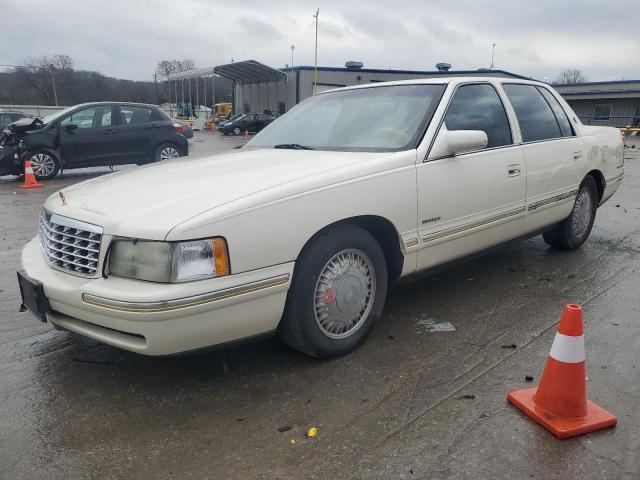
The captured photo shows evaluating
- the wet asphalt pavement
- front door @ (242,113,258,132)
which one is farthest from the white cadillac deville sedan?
front door @ (242,113,258,132)

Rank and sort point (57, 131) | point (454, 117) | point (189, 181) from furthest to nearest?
point (57, 131) → point (454, 117) → point (189, 181)

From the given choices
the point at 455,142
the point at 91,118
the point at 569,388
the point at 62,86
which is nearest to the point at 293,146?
the point at 455,142

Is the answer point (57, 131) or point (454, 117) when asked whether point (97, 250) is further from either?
point (57, 131)

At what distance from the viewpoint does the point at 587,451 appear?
2.31 metres

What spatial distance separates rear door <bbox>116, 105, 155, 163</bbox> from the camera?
11.4 metres

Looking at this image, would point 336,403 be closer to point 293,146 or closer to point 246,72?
point 293,146

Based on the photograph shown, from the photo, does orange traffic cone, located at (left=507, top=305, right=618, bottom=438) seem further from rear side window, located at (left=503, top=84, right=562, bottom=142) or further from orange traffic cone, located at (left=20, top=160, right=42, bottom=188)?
orange traffic cone, located at (left=20, top=160, right=42, bottom=188)

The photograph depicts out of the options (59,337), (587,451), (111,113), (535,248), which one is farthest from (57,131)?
(587,451)

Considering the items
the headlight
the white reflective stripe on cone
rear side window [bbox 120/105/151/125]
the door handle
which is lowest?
the white reflective stripe on cone

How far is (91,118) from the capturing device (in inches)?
435

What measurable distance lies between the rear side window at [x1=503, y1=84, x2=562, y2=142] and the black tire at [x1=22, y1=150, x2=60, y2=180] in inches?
373

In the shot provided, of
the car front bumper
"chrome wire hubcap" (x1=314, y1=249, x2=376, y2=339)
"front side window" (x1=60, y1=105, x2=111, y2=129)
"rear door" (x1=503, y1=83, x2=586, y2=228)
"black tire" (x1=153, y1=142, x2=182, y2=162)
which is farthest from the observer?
"black tire" (x1=153, y1=142, x2=182, y2=162)

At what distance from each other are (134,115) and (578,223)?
31.0 ft

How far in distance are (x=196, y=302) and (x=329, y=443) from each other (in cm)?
87
